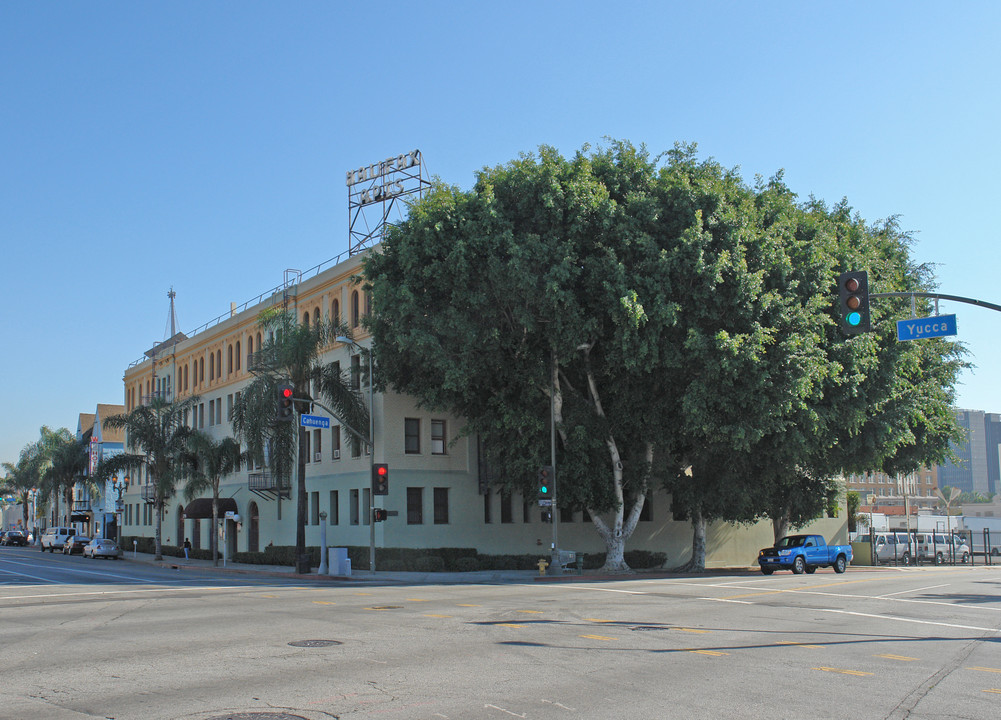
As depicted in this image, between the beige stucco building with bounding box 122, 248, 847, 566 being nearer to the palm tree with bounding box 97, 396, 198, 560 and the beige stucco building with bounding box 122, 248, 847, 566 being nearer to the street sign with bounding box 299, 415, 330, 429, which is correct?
the palm tree with bounding box 97, 396, 198, 560

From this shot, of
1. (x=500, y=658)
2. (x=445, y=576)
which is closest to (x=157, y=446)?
(x=445, y=576)

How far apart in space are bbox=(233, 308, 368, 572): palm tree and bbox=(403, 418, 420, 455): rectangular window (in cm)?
254

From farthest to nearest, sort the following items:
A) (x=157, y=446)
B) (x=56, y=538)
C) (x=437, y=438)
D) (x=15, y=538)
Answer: (x=15, y=538) → (x=56, y=538) → (x=157, y=446) → (x=437, y=438)

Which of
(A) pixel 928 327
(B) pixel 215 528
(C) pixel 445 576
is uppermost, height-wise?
(A) pixel 928 327

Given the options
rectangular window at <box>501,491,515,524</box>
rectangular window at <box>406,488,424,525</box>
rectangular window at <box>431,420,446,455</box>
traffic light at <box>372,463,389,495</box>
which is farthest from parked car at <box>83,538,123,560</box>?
traffic light at <box>372,463,389,495</box>

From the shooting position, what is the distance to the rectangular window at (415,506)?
42.4 meters

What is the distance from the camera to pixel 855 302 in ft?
54.8

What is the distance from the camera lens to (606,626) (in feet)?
52.6

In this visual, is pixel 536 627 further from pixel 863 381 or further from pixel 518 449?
pixel 863 381

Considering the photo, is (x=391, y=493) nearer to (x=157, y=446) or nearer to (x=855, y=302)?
(x=157, y=446)

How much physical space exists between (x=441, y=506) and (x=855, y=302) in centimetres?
2957

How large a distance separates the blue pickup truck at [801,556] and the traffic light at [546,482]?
10774mm

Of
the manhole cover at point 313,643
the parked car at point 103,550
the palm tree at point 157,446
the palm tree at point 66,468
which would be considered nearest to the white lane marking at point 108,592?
the manhole cover at point 313,643

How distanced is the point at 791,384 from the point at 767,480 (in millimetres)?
10077
